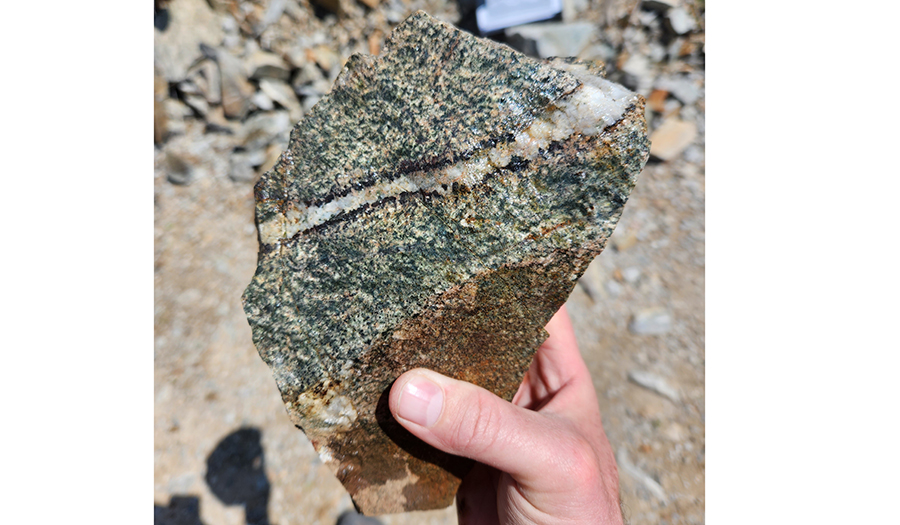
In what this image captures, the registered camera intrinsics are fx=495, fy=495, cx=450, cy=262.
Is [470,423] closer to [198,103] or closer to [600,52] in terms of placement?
[198,103]

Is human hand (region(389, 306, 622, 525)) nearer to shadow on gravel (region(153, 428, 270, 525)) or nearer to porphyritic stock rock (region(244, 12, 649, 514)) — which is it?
porphyritic stock rock (region(244, 12, 649, 514))

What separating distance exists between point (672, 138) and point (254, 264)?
2.51 metres

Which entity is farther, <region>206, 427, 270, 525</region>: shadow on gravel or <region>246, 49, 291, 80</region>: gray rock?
<region>246, 49, 291, 80</region>: gray rock

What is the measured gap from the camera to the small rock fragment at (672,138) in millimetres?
2930

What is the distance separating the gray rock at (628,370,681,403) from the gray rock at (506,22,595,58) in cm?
203

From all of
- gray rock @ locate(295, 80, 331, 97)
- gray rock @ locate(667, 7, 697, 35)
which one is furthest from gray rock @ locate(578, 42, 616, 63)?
gray rock @ locate(295, 80, 331, 97)

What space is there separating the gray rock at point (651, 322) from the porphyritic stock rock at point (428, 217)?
58.1 inches

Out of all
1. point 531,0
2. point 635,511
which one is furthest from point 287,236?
point 531,0

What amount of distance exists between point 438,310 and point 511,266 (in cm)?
19

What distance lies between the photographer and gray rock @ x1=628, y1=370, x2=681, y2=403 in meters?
2.29

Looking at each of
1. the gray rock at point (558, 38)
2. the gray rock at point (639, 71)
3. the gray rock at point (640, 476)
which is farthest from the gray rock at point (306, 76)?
the gray rock at point (640, 476)

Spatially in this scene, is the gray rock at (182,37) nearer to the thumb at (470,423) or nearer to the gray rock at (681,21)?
the thumb at (470,423)

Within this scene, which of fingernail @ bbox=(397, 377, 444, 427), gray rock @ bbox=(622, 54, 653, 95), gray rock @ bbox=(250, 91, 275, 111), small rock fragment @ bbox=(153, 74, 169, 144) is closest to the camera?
fingernail @ bbox=(397, 377, 444, 427)

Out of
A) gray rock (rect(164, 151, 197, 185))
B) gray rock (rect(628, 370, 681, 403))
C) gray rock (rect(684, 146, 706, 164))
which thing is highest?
gray rock (rect(164, 151, 197, 185))
